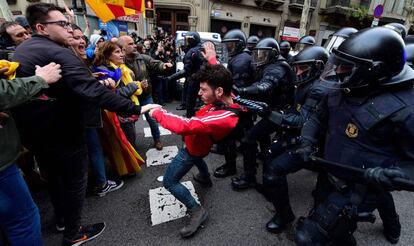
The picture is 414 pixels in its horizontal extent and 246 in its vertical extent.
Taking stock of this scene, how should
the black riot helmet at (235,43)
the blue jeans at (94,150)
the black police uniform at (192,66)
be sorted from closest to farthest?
the blue jeans at (94,150) < the black riot helmet at (235,43) < the black police uniform at (192,66)

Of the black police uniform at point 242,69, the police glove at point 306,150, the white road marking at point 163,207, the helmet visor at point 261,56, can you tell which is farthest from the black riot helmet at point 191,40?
the police glove at point 306,150

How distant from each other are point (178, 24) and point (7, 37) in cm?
1548

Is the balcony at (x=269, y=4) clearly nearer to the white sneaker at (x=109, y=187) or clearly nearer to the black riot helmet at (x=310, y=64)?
the black riot helmet at (x=310, y=64)

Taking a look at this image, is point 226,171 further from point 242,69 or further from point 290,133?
point 242,69

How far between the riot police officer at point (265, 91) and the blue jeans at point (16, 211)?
2.30 m

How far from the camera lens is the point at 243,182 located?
3.25 m

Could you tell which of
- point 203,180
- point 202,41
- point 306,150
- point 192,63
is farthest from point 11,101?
point 202,41

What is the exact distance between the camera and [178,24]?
1731 centimetres

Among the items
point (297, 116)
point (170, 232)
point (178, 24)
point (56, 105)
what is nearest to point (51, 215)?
point (170, 232)

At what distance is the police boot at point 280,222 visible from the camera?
8.20 ft

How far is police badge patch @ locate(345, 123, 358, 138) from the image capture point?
1598 millimetres

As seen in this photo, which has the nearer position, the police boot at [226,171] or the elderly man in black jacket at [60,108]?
the elderly man in black jacket at [60,108]

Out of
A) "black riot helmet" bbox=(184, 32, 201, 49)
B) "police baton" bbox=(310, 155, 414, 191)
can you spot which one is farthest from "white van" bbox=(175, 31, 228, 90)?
"police baton" bbox=(310, 155, 414, 191)

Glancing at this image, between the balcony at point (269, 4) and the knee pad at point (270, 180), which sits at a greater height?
the balcony at point (269, 4)
